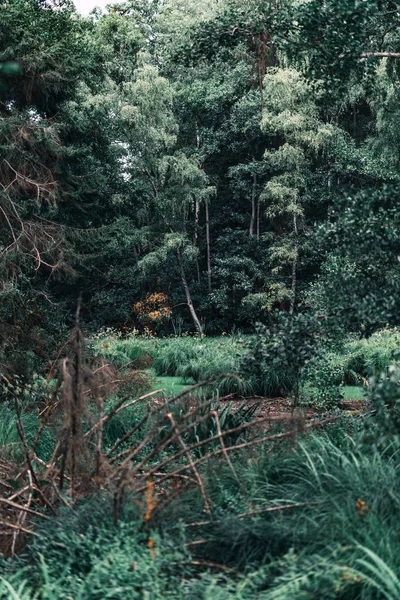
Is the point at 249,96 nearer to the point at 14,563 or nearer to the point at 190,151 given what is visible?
the point at 190,151

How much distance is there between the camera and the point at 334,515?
3256mm

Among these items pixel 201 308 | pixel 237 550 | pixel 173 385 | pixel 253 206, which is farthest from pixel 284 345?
pixel 253 206

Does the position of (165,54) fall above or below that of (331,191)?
above

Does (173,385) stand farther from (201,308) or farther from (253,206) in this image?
(253,206)

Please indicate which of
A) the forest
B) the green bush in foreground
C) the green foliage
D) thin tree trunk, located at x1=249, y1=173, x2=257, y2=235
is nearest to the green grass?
the forest

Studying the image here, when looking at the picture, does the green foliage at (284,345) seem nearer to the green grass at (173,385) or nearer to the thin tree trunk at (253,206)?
the green grass at (173,385)

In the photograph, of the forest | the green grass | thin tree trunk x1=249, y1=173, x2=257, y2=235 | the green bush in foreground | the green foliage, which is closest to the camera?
the green bush in foreground

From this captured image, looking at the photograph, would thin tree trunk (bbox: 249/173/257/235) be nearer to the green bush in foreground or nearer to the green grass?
the green grass

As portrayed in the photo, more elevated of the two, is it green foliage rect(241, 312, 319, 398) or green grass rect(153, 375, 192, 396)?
green foliage rect(241, 312, 319, 398)

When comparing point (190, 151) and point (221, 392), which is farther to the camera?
point (190, 151)

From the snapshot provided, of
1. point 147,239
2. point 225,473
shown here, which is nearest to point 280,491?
point 225,473

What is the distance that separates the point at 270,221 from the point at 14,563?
923 inches

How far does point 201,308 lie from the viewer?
24.9 metres

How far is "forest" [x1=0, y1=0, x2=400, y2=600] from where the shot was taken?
10.7ft
